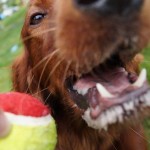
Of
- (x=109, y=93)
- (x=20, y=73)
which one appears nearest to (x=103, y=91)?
(x=109, y=93)

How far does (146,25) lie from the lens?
2.16m

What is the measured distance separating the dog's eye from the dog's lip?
2.15 ft

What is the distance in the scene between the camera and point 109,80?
2.56m

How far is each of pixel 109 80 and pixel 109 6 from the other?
0.70 meters

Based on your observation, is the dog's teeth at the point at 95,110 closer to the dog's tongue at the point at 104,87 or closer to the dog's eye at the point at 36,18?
the dog's tongue at the point at 104,87

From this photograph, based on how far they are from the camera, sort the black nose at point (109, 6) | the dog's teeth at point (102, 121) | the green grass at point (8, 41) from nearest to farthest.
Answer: the black nose at point (109, 6)
the dog's teeth at point (102, 121)
the green grass at point (8, 41)

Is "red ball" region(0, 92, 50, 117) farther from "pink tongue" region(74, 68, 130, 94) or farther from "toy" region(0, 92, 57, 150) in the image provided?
"pink tongue" region(74, 68, 130, 94)

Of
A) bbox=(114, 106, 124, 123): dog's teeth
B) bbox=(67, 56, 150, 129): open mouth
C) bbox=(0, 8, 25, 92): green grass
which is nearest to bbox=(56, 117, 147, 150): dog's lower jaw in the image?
bbox=(67, 56, 150, 129): open mouth

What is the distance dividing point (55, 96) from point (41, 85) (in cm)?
20

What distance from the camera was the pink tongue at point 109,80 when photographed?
250 cm

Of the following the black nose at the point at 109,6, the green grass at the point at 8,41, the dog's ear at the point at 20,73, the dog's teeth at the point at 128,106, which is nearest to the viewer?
the black nose at the point at 109,6

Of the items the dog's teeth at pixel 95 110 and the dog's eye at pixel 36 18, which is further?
the dog's eye at pixel 36 18

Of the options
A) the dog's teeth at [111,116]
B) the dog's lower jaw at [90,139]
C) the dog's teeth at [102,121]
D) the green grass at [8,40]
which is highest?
the dog's teeth at [111,116]

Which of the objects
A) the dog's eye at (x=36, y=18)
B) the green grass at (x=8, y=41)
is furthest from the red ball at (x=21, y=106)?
the green grass at (x=8, y=41)
